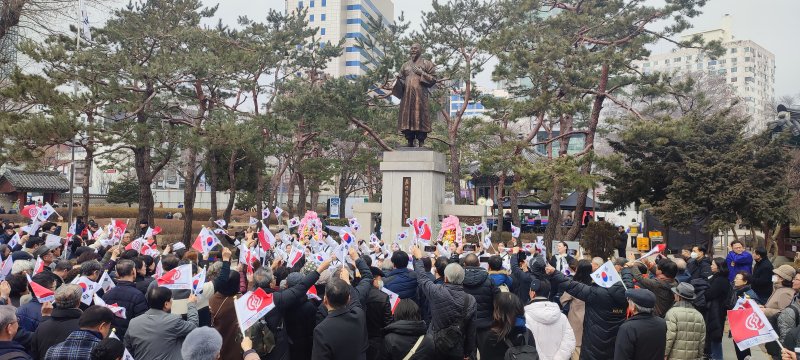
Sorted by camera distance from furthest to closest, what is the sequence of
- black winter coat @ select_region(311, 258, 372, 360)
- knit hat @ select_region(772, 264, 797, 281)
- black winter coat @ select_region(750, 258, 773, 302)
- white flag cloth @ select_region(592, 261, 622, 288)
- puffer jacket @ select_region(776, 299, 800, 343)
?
black winter coat @ select_region(750, 258, 773, 302) < knit hat @ select_region(772, 264, 797, 281) < white flag cloth @ select_region(592, 261, 622, 288) < puffer jacket @ select_region(776, 299, 800, 343) < black winter coat @ select_region(311, 258, 372, 360)

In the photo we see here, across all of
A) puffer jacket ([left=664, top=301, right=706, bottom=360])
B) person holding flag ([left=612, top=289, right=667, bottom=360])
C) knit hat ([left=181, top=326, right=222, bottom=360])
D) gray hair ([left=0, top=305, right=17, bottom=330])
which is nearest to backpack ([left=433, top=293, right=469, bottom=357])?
person holding flag ([left=612, top=289, right=667, bottom=360])

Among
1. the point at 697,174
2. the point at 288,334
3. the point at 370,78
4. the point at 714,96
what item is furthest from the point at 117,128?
the point at 714,96

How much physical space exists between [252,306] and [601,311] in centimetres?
307

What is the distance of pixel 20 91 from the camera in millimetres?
15125

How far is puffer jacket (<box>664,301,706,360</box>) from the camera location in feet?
15.3

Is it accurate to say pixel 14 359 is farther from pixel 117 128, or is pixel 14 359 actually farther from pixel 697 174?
pixel 697 174

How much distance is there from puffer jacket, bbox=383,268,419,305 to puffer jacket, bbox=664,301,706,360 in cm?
219

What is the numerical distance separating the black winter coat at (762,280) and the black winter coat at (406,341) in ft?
17.2

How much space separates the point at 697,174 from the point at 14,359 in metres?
16.5

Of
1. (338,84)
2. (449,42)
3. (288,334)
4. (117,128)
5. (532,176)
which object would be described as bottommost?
(288,334)

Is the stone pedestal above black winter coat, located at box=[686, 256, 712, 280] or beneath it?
above

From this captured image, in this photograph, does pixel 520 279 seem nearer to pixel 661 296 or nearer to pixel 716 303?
pixel 661 296

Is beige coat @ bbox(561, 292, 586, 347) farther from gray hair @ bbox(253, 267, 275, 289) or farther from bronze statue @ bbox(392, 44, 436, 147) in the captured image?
bronze statue @ bbox(392, 44, 436, 147)

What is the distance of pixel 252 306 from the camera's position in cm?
402
